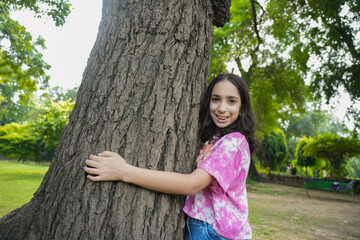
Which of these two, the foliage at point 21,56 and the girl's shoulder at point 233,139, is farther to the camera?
the foliage at point 21,56

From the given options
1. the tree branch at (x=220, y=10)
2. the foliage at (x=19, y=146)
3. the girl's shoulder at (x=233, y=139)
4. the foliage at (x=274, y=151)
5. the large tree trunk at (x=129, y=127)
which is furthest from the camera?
the foliage at (x=274, y=151)

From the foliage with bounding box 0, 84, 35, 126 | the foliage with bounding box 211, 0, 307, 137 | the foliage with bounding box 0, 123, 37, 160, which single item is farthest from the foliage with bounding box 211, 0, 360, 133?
the foliage with bounding box 0, 84, 35, 126

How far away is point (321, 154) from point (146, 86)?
50.5 feet

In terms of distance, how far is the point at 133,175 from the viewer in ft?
4.71

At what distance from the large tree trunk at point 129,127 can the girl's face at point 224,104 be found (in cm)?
16

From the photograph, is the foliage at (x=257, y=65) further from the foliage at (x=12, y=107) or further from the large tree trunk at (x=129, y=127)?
the foliage at (x=12, y=107)

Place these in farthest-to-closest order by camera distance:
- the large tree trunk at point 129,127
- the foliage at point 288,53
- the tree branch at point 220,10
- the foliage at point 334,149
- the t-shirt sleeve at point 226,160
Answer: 1. the foliage at point 334,149
2. the foliage at point 288,53
3. the tree branch at point 220,10
4. the t-shirt sleeve at point 226,160
5. the large tree trunk at point 129,127

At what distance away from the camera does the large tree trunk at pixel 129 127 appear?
4.66 ft

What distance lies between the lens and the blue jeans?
5.41 ft

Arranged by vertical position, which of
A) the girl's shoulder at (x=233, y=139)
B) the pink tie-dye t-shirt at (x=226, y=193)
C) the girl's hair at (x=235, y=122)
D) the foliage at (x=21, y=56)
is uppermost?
the foliage at (x=21, y=56)

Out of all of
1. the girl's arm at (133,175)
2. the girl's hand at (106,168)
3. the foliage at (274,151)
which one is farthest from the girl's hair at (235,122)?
the foliage at (274,151)

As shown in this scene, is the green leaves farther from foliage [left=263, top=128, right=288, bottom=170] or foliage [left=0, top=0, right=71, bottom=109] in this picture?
foliage [left=263, top=128, right=288, bottom=170]

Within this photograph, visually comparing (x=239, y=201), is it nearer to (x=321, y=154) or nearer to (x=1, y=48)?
(x=1, y=48)

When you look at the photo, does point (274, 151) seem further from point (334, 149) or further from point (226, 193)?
point (226, 193)
